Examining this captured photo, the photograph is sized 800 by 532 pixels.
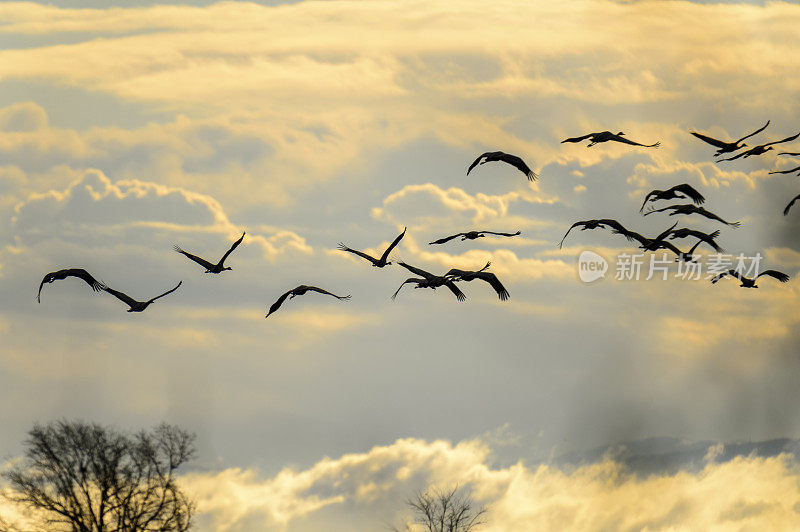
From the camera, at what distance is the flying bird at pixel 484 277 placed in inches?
2051

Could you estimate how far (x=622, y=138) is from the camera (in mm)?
54594

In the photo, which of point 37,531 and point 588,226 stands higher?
point 588,226

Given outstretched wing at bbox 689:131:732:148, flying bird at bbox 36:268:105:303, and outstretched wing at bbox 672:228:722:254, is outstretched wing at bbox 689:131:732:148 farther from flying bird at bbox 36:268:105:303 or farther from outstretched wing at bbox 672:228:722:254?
flying bird at bbox 36:268:105:303

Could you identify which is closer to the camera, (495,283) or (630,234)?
(495,283)

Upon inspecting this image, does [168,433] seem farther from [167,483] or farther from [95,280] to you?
[95,280]

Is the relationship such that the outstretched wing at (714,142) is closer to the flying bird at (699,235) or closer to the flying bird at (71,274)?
the flying bird at (699,235)

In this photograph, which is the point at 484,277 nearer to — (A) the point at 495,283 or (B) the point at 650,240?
(A) the point at 495,283

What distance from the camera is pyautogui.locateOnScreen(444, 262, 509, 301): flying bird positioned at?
5209cm

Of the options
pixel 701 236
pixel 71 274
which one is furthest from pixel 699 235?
pixel 71 274

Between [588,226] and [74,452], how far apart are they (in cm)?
2955

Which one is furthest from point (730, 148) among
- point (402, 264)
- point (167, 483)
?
point (167, 483)

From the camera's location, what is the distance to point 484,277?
52.9m

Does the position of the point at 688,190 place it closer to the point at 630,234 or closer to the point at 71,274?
the point at 630,234

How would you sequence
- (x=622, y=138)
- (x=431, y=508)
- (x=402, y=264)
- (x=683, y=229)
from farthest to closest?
(x=431, y=508) < (x=683, y=229) < (x=622, y=138) < (x=402, y=264)
